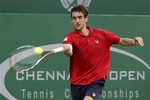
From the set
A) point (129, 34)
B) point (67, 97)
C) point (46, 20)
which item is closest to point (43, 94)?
point (67, 97)

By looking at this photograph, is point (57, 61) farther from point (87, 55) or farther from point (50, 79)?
point (87, 55)

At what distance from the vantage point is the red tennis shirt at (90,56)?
5211 millimetres

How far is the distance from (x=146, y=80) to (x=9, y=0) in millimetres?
2021

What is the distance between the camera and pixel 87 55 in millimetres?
5250

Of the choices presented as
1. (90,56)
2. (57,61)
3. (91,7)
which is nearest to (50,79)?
(57,61)

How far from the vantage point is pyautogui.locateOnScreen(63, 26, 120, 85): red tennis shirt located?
205 inches

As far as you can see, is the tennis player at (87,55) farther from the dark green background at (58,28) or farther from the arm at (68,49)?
the dark green background at (58,28)

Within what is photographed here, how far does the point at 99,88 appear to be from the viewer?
5.33 meters

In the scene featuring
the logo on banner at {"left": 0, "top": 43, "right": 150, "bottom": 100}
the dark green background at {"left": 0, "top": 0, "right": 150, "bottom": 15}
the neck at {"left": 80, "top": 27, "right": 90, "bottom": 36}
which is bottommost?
the logo on banner at {"left": 0, "top": 43, "right": 150, "bottom": 100}

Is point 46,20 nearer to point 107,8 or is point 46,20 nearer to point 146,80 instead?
point 107,8

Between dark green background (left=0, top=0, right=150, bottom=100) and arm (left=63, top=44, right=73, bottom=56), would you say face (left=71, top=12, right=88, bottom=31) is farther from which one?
dark green background (left=0, top=0, right=150, bottom=100)

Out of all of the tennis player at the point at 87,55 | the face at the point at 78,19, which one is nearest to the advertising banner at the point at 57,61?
the tennis player at the point at 87,55

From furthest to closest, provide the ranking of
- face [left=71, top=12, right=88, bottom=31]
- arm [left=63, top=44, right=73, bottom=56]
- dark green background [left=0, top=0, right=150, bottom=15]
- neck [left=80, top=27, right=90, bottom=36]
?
dark green background [left=0, top=0, right=150, bottom=15] < neck [left=80, top=27, right=90, bottom=36] < face [left=71, top=12, right=88, bottom=31] < arm [left=63, top=44, right=73, bottom=56]

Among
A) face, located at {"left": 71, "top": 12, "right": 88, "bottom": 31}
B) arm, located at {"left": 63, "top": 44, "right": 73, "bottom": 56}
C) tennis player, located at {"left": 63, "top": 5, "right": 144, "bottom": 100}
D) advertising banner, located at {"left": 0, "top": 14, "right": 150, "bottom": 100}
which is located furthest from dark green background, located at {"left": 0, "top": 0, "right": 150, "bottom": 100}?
arm, located at {"left": 63, "top": 44, "right": 73, "bottom": 56}
